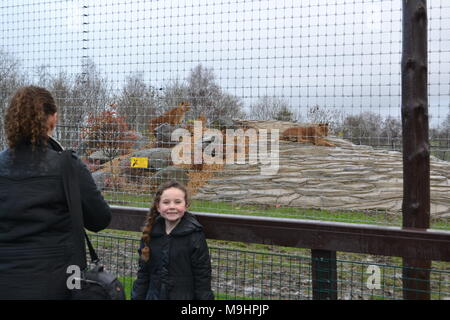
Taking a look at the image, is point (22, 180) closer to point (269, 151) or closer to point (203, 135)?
point (203, 135)

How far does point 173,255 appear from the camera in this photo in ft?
7.99

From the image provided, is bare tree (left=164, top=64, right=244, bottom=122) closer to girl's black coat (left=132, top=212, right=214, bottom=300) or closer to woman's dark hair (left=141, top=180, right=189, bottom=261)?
woman's dark hair (left=141, top=180, right=189, bottom=261)

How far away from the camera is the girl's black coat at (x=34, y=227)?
194 centimetres

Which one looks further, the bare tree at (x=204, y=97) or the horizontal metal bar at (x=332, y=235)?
the bare tree at (x=204, y=97)

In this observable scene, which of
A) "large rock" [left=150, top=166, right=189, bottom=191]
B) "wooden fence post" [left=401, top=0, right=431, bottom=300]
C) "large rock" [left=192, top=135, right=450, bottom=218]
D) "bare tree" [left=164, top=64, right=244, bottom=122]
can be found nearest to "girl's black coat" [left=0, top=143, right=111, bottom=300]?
"wooden fence post" [left=401, top=0, right=431, bottom=300]

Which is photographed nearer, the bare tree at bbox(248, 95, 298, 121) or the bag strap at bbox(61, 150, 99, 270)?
the bag strap at bbox(61, 150, 99, 270)

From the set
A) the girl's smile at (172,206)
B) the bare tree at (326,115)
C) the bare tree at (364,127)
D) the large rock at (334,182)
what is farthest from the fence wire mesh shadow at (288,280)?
the large rock at (334,182)

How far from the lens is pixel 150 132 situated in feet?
15.4

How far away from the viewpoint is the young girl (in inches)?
95.0

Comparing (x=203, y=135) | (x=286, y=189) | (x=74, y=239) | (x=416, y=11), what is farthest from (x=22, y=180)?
(x=286, y=189)

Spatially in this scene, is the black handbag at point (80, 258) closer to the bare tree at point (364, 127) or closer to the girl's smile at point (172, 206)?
the girl's smile at point (172, 206)

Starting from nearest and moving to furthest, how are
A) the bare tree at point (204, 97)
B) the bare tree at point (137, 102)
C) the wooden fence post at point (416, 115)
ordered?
the wooden fence post at point (416, 115)
the bare tree at point (204, 97)
the bare tree at point (137, 102)

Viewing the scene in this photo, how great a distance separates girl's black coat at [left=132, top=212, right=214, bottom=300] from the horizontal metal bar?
269 mm
